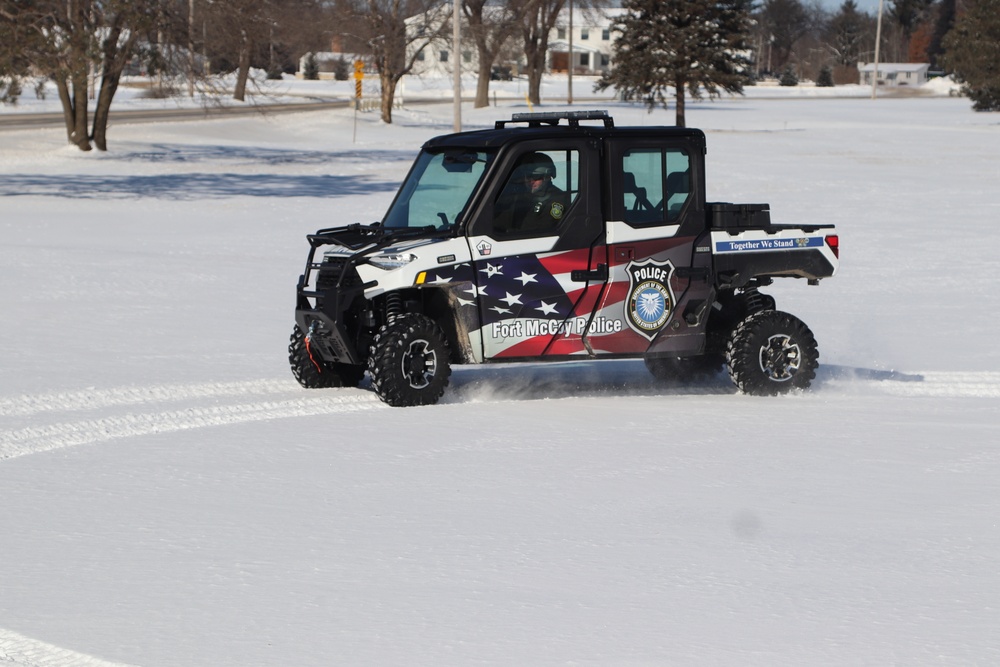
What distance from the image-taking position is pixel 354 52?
6281 cm

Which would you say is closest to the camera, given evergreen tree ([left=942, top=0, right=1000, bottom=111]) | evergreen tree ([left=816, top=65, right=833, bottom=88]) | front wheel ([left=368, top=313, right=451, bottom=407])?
front wheel ([left=368, top=313, right=451, bottom=407])

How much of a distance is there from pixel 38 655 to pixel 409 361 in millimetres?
4578

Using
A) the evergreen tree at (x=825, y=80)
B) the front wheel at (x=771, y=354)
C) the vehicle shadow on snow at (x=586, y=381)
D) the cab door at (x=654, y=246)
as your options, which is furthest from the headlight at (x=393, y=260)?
the evergreen tree at (x=825, y=80)

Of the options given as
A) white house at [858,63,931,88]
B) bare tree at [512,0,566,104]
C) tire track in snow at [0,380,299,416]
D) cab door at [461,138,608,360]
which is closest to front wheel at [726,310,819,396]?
cab door at [461,138,608,360]

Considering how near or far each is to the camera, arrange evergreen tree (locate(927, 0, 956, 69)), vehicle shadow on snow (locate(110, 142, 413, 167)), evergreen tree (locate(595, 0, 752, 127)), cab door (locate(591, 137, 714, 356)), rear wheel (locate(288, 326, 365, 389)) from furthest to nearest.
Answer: evergreen tree (locate(927, 0, 956, 69)) → evergreen tree (locate(595, 0, 752, 127)) → vehicle shadow on snow (locate(110, 142, 413, 167)) → rear wheel (locate(288, 326, 365, 389)) → cab door (locate(591, 137, 714, 356))

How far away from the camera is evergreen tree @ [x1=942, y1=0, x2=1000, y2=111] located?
229 feet

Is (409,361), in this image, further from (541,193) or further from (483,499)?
(483,499)

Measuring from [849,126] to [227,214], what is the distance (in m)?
43.6

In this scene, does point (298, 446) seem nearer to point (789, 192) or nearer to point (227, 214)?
point (227, 214)

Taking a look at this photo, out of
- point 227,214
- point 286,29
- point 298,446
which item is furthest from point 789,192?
point 286,29

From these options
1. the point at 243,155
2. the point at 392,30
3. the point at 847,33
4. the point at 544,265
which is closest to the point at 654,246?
the point at 544,265

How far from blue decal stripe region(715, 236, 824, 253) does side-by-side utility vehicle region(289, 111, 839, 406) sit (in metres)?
0.01

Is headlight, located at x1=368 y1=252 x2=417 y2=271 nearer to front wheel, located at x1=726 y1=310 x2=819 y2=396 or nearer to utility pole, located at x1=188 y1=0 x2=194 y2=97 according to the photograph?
front wheel, located at x1=726 y1=310 x2=819 y2=396

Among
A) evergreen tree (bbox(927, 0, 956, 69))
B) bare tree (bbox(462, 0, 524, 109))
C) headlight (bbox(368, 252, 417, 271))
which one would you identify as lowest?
headlight (bbox(368, 252, 417, 271))
